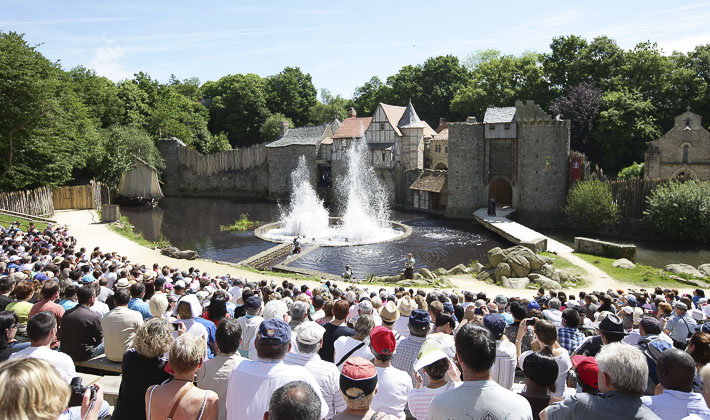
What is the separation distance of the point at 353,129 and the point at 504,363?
1545 inches

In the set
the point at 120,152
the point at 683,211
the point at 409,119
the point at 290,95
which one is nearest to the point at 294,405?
the point at 683,211

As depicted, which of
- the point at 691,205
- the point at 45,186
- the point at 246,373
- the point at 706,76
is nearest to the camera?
the point at 246,373

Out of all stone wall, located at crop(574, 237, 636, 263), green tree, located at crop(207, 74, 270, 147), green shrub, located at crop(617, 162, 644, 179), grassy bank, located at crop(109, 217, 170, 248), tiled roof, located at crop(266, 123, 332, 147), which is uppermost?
green tree, located at crop(207, 74, 270, 147)

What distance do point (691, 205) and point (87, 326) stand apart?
28080mm

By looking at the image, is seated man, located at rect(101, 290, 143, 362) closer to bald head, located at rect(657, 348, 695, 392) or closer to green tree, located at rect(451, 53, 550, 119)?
bald head, located at rect(657, 348, 695, 392)

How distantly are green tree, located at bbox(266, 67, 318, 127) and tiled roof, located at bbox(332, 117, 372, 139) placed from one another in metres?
22.7

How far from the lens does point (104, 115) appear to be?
48625 millimetres

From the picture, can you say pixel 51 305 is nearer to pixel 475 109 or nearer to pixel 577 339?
pixel 577 339

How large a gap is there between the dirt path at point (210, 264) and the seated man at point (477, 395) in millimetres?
11564

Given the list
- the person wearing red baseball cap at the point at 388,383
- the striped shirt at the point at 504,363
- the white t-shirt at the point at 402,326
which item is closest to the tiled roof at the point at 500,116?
the white t-shirt at the point at 402,326

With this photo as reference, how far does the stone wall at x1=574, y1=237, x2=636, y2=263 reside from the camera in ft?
65.2

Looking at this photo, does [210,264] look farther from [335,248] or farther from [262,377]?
[262,377]

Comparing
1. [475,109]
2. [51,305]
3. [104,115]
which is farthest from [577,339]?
[104,115]

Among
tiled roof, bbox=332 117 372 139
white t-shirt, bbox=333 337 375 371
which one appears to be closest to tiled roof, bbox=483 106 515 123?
tiled roof, bbox=332 117 372 139
